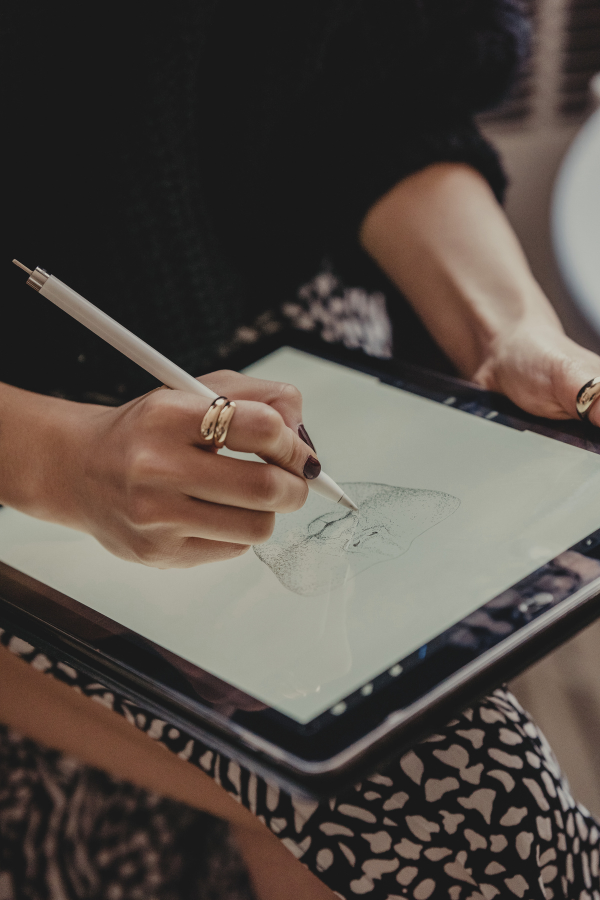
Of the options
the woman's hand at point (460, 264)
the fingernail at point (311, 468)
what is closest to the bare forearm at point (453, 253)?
the woman's hand at point (460, 264)

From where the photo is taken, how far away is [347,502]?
36cm

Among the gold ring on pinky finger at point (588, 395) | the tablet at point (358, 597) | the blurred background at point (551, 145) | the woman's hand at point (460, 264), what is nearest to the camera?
the tablet at point (358, 597)

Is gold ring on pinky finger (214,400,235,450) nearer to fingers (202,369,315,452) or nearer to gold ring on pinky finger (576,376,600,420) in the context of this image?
fingers (202,369,315,452)

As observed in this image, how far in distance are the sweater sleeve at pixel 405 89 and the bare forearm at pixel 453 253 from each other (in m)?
0.02

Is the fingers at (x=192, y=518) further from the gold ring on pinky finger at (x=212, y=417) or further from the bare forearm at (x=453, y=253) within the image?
the bare forearm at (x=453, y=253)

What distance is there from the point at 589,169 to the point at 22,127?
0.83 m

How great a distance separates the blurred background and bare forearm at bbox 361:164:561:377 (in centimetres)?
29

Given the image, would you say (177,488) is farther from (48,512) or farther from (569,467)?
(569,467)

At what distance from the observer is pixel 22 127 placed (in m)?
0.45

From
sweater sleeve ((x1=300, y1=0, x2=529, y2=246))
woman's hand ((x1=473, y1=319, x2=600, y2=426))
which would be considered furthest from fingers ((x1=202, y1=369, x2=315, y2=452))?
sweater sleeve ((x1=300, y1=0, x2=529, y2=246))

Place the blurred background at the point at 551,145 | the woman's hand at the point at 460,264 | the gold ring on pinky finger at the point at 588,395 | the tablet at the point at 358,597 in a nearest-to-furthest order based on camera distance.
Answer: the tablet at the point at 358,597 → the gold ring on pinky finger at the point at 588,395 → the woman's hand at the point at 460,264 → the blurred background at the point at 551,145

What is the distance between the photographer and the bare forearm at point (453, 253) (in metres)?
A: 0.55

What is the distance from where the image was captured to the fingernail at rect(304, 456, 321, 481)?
319 mm

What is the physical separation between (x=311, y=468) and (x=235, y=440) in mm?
45
